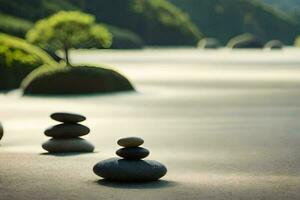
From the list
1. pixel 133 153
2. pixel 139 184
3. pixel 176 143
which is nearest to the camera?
pixel 139 184

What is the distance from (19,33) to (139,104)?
106 m

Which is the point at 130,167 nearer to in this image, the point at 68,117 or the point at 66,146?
the point at 66,146

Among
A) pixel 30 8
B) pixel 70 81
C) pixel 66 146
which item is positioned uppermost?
pixel 30 8

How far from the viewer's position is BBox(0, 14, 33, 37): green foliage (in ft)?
436

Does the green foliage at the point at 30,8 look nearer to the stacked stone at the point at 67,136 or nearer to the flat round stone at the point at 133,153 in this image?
the stacked stone at the point at 67,136

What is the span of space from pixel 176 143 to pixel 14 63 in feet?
82.2

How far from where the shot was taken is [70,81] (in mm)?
36031

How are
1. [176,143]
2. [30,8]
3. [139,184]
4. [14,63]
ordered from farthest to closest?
[30,8], [14,63], [176,143], [139,184]

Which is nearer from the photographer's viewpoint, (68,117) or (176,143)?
(68,117)

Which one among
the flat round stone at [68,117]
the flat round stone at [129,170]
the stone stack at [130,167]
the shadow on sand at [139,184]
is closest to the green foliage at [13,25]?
the flat round stone at [68,117]

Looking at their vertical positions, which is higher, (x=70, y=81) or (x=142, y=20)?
(x=142, y=20)

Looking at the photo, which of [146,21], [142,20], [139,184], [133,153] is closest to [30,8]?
[146,21]

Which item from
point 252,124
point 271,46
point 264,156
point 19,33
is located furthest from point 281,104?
point 271,46

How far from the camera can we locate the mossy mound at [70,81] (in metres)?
35.9
